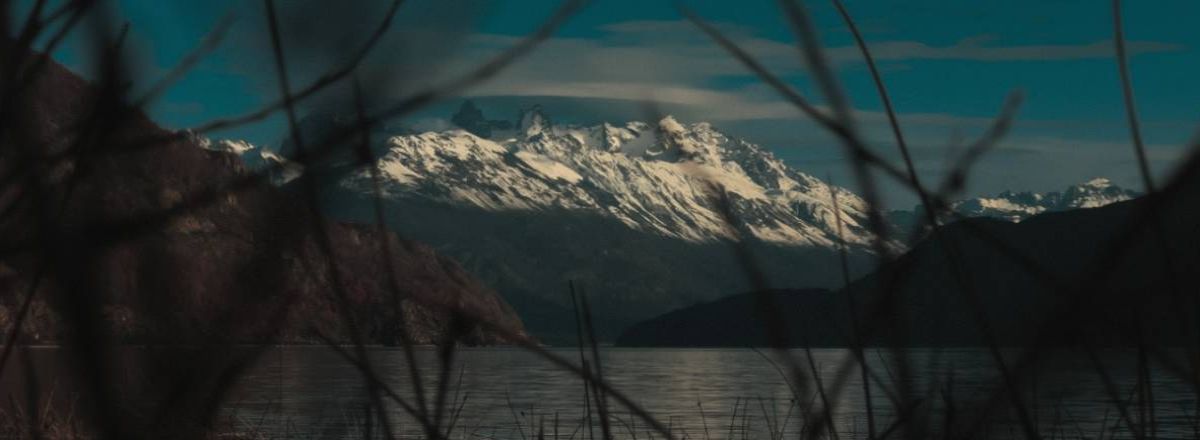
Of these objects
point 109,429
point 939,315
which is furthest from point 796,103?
point 939,315

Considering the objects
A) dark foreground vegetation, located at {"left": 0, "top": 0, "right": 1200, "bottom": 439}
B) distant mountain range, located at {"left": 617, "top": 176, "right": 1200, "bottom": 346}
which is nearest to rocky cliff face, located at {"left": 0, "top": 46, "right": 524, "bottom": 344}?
dark foreground vegetation, located at {"left": 0, "top": 0, "right": 1200, "bottom": 439}

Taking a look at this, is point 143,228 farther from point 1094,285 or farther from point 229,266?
point 1094,285

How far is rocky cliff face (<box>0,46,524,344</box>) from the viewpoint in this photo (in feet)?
2.17

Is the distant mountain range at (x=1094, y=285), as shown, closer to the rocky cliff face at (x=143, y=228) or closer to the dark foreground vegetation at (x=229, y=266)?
the dark foreground vegetation at (x=229, y=266)

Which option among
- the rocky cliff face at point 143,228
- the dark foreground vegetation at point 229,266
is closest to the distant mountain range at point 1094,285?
the dark foreground vegetation at point 229,266

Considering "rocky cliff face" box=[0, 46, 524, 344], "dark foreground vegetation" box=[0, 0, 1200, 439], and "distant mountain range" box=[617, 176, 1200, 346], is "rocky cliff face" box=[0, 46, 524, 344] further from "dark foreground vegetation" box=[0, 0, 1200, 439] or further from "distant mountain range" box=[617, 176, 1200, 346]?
"distant mountain range" box=[617, 176, 1200, 346]

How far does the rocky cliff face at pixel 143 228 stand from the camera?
66 centimetres

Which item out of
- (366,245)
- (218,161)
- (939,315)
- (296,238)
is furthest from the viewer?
(939,315)

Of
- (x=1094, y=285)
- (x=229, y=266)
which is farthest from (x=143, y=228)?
(x=1094, y=285)

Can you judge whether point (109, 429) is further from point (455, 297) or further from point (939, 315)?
point (939, 315)

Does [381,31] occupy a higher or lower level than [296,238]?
higher

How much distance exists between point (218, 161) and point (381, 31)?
6.1 inches

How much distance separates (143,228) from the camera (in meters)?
0.70

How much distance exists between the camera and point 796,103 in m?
0.89
